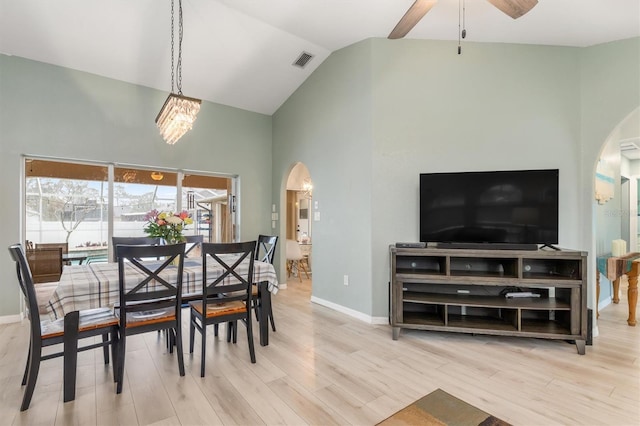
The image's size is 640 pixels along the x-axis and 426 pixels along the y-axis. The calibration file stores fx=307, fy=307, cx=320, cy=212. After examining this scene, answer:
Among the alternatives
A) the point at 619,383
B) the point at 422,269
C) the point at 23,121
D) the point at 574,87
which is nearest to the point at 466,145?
the point at 574,87

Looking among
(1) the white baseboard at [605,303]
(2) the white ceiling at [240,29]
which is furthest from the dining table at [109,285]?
(1) the white baseboard at [605,303]

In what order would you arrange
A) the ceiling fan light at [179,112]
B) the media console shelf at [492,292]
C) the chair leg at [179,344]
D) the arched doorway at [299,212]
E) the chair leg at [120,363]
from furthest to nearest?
the arched doorway at [299,212]
the ceiling fan light at [179,112]
the media console shelf at [492,292]
the chair leg at [179,344]
the chair leg at [120,363]

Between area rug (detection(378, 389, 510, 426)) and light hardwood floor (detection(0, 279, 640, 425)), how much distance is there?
0.66 meters

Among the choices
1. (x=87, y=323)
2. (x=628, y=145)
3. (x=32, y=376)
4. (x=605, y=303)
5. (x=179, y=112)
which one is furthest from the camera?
(x=628, y=145)

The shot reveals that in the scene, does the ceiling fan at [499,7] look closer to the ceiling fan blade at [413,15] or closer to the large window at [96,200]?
the ceiling fan blade at [413,15]

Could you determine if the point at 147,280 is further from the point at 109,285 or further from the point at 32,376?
the point at 32,376

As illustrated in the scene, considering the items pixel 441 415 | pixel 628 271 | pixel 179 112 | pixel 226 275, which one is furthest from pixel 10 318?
pixel 628 271

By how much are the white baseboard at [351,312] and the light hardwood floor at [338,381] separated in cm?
29

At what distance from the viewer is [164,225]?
3008 millimetres

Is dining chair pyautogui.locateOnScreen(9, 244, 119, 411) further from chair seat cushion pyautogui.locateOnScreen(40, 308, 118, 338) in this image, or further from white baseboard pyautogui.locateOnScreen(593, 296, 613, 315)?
white baseboard pyautogui.locateOnScreen(593, 296, 613, 315)

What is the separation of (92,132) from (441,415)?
193 inches

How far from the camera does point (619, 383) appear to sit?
2.31 m

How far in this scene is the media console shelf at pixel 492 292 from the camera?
111 inches

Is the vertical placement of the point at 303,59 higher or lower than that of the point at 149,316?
higher
